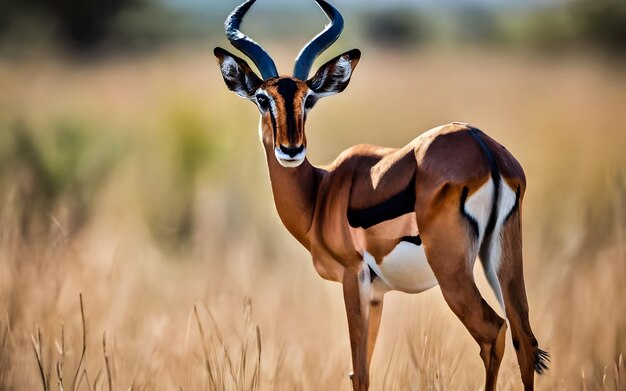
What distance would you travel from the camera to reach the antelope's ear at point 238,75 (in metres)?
7.93

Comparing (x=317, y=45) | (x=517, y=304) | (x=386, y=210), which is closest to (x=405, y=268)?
(x=386, y=210)

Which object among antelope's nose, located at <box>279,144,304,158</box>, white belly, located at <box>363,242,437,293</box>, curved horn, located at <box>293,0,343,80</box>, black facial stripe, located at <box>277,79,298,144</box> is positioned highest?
curved horn, located at <box>293,0,343,80</box>

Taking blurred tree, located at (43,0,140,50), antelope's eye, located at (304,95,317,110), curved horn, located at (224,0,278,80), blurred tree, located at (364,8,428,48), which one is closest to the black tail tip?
antelope's eye, located at (304,95,317,110)

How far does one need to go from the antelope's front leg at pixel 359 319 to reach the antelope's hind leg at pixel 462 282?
2.47ft

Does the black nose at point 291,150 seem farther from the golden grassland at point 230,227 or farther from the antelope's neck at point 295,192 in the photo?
the golden grassland at point 230,227

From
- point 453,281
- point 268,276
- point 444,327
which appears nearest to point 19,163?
point 268,276

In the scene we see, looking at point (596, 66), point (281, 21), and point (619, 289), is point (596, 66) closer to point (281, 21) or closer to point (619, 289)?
point (281, 21)

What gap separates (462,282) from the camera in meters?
6.75

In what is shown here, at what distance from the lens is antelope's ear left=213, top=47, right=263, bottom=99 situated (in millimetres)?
7926

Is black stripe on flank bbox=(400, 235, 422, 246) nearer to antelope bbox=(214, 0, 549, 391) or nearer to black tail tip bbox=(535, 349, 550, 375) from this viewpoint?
antelope bbox=(214, 0, 549, 391)

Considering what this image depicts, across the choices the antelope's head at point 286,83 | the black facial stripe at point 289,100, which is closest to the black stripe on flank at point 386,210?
the antelope's head at point 286,83

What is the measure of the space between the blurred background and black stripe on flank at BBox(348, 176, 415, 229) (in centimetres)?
98

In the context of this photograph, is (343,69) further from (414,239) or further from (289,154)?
(414,239)

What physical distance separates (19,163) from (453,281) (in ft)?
33.6
